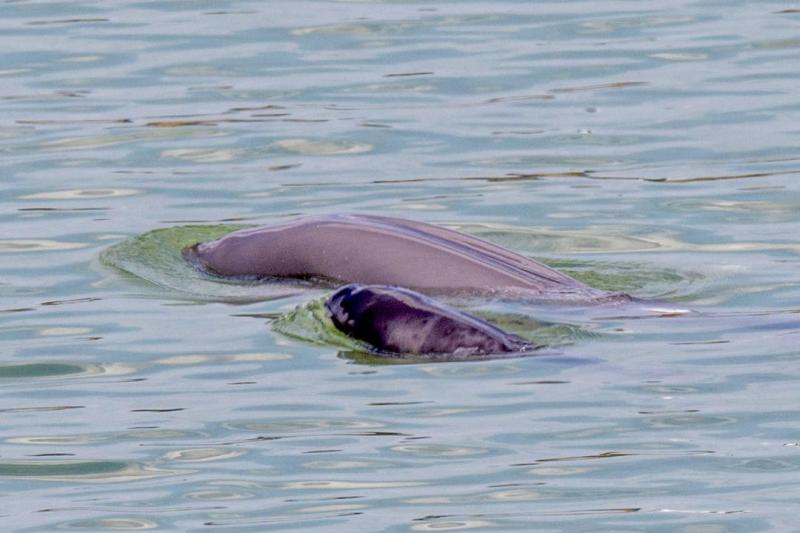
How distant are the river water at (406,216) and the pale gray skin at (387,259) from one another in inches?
8.3

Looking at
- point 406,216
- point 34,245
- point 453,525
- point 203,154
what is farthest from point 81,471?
point 203,154

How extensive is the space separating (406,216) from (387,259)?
161cm

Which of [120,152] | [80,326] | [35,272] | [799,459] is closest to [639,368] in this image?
[799,459]

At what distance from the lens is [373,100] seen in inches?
566

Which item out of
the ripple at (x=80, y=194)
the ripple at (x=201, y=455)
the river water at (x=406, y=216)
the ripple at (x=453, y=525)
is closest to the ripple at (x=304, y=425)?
the river water at (x=406, y=216)

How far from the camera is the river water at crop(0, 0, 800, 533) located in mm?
7203

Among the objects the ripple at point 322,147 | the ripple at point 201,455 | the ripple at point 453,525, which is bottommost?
the ripple at point 322,147

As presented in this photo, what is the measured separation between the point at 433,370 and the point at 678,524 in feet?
7.36

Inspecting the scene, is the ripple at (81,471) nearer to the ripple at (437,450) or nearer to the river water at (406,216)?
the river water at (406,216)

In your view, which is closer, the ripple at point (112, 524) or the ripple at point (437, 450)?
the ripple at point (112, 524)

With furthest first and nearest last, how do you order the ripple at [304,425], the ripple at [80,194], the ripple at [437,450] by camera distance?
the ripple at [80,194] → the ripple at [304,425] → the ripple at [437,450]

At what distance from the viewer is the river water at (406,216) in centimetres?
720

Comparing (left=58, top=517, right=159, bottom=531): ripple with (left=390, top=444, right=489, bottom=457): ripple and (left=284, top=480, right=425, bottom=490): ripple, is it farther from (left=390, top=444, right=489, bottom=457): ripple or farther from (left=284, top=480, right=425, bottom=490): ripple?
(left=390, top=444, right=489, bottom=457): ripple

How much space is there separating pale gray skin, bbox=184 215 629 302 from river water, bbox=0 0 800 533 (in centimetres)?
21
